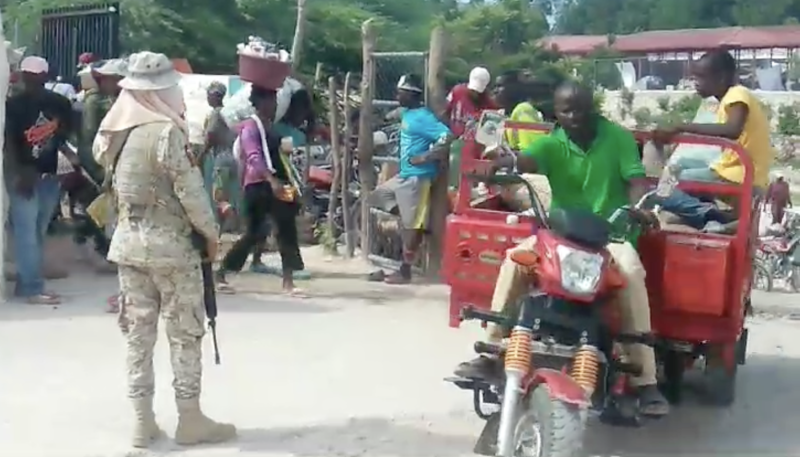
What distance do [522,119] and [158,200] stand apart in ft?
15.7

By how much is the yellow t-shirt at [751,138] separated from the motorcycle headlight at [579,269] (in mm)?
2081

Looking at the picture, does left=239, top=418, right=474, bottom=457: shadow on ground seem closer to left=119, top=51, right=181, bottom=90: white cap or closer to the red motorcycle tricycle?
the red motorcycle tricycle

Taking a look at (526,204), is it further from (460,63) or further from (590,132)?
(460,63)

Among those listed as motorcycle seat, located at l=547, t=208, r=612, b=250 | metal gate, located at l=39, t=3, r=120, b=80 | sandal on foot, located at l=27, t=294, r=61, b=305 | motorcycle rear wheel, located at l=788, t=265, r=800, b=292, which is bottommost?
motorcycle rear wheel, located at l=788, t=265, r=800, b=292

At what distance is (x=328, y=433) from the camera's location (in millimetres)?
6484

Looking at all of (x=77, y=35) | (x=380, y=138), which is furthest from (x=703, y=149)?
(x=77, y=35)

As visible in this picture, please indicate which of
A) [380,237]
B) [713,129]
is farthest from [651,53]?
[713,129]

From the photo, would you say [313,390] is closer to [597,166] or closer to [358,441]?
[358,441]

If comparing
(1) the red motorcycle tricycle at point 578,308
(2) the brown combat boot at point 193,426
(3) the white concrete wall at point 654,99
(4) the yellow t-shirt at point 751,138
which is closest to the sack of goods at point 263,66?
(1) the red motorcycle tricycle at point 578,308

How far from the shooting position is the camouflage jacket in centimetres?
587

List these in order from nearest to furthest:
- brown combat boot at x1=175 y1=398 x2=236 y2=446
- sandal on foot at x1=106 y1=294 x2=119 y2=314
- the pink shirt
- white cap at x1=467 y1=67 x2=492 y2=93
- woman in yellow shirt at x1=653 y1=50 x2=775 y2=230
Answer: brown combat boot at x1=175 y1=398 x2=236 y2=446 < woman in yellow shirt at x1=653 y1=50 x2=775 y2=230 < sandal on foot at x1=106 y1=294 x2=119 y2=314 < the pink shirt < white cap at x1=467 y1=67 x2=492 y2=93

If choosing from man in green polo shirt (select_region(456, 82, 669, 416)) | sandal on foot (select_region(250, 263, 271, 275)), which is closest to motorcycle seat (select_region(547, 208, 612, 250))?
man in green polo shirt (select_region(456, 82, 669, 416))

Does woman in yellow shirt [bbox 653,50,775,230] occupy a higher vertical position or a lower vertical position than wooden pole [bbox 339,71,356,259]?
higher

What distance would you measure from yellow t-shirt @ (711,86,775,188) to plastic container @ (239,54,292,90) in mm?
4310
